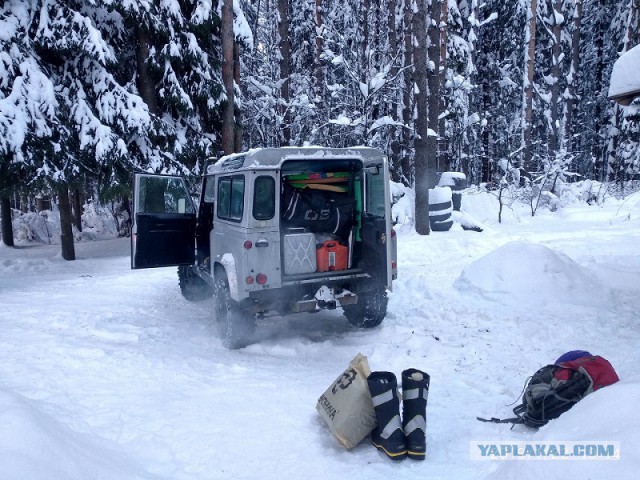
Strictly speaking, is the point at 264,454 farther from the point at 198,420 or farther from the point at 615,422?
the point at 615,422

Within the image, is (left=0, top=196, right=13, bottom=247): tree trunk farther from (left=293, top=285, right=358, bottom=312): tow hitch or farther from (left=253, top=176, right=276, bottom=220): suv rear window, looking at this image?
(left=293, top=285, right=358, bottom=312): tow hitch

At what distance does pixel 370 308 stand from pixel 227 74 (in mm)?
9907

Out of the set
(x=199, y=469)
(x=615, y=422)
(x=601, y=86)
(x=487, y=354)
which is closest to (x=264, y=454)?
(x=199, y=469)

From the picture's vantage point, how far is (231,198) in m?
6.27

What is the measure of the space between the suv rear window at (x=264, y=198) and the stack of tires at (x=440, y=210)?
8.79m

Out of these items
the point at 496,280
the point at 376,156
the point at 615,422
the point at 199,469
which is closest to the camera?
the point at 615,422

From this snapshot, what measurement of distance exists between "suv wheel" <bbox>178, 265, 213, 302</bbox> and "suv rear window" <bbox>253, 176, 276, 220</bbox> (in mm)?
3038

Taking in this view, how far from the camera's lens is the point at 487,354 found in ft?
17.9

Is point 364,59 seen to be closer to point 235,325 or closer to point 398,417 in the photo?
point 235,325

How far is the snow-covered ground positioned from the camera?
303 centimetres

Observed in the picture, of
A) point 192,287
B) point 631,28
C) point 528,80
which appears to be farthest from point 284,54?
point 631,28

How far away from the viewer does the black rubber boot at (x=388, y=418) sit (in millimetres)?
3434

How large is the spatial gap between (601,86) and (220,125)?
28.1 m

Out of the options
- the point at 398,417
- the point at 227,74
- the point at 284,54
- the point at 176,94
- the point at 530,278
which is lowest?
the point at 398,417
